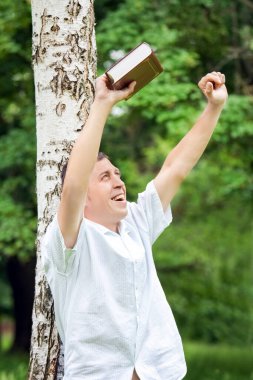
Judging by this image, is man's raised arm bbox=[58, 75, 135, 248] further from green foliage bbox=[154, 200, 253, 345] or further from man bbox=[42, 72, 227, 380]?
green foliage bbox=[154, 200, 253, 345]

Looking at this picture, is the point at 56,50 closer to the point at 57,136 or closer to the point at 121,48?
the point at 57,136

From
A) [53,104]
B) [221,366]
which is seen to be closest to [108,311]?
[53,104]

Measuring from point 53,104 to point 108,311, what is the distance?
41.6 inches

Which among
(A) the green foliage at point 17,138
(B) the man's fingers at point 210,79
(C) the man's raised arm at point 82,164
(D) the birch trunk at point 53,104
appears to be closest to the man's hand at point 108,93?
(C) the man's raised arm at point 82,164

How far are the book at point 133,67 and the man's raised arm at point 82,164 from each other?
5 centimetres

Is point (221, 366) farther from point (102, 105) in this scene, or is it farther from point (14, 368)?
point (102, 105)

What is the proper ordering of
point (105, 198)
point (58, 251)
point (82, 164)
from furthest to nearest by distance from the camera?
point (105, 198)
point (58, 251)
point (82, 164)

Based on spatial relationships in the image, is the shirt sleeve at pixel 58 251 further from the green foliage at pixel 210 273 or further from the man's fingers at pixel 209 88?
the green foliage at pixel 210 273

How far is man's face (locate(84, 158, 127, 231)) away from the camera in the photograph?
10.1ft

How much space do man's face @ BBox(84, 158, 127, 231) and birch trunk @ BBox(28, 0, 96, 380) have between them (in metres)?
0.57

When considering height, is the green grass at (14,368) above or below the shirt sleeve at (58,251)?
below

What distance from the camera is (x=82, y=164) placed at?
2840 millimetres

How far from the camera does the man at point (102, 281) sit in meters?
2.89

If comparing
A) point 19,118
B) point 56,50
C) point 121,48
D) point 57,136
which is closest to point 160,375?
point 57,136
